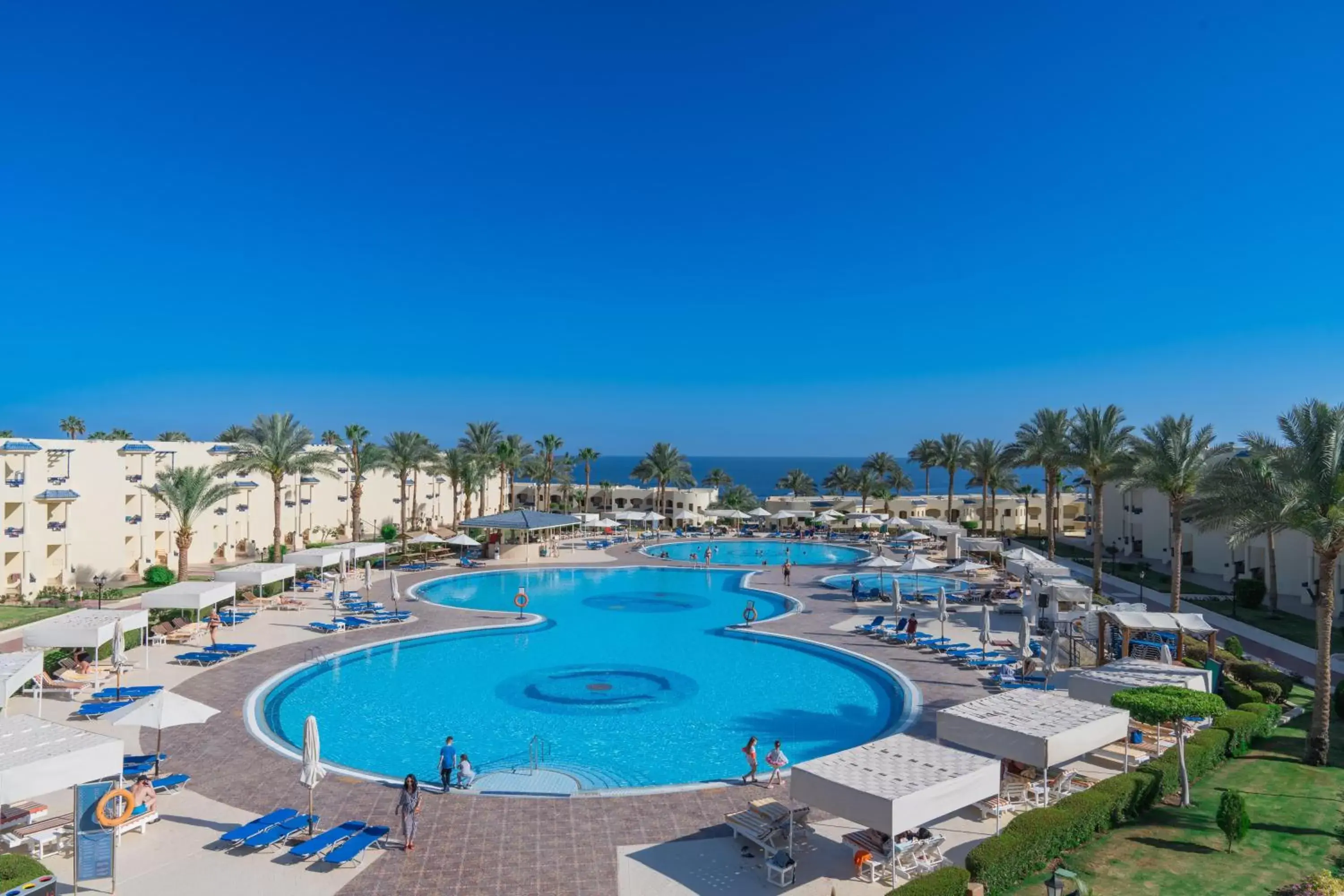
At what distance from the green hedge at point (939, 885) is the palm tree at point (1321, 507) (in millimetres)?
8946

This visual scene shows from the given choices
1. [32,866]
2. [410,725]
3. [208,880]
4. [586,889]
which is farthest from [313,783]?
[410,725]

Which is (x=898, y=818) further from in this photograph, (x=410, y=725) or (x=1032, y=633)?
(x=1032, y=633)

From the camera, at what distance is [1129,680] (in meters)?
14.9

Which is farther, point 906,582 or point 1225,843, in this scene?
point 906,582

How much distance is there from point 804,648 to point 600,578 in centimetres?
1579

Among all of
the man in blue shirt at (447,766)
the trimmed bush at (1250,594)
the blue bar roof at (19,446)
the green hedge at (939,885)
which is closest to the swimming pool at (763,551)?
the trimmed bush at (1250,594)

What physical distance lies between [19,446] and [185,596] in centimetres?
1472

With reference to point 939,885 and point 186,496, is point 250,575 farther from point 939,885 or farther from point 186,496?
point 939,885

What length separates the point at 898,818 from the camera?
891 cm

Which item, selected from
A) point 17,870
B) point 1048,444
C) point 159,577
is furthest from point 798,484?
point 17,870

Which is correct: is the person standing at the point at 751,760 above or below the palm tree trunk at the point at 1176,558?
below

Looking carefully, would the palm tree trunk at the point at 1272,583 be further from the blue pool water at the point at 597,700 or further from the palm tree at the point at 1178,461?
the blue pool water at the point at 597,700

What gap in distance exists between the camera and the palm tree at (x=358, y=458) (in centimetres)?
4222

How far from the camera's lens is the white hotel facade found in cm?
3086
